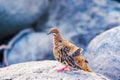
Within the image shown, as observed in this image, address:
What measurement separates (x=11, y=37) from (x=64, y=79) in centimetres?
552

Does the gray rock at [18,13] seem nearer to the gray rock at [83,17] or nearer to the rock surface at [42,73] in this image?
the gray rock at [83,17]

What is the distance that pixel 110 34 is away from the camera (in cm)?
639

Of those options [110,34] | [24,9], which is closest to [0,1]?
[24,9]

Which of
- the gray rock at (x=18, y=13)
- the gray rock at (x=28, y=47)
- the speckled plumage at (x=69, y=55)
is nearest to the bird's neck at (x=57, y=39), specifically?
the speckled plumage at (x=69, y=55)

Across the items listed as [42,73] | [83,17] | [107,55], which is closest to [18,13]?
[83,17]

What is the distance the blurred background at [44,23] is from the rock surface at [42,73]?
371 cm

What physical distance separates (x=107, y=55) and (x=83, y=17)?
4.20 m

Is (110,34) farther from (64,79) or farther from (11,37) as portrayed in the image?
(11,37)

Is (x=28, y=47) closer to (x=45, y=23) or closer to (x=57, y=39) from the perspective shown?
(x=45, y=23)

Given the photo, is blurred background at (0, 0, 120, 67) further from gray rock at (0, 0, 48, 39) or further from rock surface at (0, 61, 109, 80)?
rock surface at (0, 61, 109, 80)

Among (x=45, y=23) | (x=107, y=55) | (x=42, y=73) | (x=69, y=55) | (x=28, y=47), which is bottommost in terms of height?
(x=42, y=73)

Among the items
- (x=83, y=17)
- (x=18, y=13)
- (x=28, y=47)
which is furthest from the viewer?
(x=83, y=17)

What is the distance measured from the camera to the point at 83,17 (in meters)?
10.2

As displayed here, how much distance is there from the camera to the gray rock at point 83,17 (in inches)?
382
